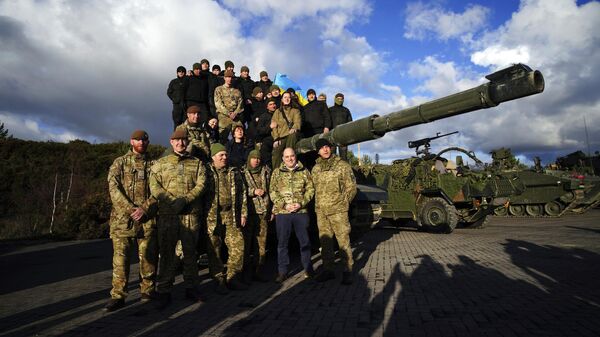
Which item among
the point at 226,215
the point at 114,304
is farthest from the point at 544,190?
the point at 114,304

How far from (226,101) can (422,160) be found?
23.2 ft

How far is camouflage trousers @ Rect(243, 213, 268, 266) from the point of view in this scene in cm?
499

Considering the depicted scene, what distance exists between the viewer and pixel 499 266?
5.64 meters

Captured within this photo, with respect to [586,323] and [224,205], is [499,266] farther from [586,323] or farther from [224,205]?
[224,205]

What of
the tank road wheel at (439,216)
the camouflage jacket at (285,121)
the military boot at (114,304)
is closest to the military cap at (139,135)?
the military boot at (114,304)

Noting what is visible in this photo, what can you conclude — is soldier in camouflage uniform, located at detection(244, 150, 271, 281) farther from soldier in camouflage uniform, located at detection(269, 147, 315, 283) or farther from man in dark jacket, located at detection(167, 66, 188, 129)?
man in dark jacket, located at detection(167, 66, 188, 129)

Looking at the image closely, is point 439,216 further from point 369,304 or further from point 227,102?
point 369,304

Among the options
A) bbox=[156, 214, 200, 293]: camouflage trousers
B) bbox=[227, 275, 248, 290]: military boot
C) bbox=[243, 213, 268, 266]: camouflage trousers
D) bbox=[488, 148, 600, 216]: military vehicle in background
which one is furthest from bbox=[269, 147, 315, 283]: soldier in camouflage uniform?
bbox=[488, 148, 600, 216]: military vehicle in background

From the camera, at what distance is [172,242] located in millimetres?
3986

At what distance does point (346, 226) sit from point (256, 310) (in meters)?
1.68

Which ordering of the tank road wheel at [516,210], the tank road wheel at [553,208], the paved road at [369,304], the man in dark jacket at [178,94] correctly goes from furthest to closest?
the tank road wheel at [516,210], the tank road wheel at [553,208], the man in dark jacket at [178,94], the paved road at [369,304]

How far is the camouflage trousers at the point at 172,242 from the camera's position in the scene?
13.0 feet

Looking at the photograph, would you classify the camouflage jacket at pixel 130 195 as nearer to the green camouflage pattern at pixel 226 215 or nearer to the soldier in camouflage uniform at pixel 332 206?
the green camouflage pattern at pixel 226 215

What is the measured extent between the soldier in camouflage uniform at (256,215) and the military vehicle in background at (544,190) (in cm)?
1272
